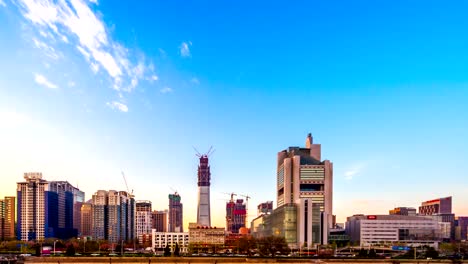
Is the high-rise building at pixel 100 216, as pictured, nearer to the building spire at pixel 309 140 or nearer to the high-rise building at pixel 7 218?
the high-rise building at pixel 7 218

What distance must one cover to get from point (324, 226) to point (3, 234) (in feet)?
474

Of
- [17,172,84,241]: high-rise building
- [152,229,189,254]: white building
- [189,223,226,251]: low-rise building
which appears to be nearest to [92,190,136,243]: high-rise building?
[17,172,84,241]: high-rise building

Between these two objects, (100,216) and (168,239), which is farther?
(100,216)

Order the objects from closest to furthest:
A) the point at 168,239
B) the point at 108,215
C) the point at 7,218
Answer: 1. the point at 168,239
2. the point at 7,218
3. the point at 108,215

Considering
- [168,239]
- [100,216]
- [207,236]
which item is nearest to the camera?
[207,236]

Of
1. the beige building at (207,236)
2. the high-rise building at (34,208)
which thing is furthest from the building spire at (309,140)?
the high-rise building at (34,208)

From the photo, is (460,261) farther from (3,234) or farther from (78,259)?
(3,234)

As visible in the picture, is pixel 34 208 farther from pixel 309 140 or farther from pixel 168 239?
pixel 309 140

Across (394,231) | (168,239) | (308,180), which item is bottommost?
(168,239)

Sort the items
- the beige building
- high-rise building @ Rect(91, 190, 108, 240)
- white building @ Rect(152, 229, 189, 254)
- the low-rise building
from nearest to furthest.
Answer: the low-rise building → the beige building → white building @ Rect(152, 229, 189, 254) → high-rise building @ Rect(91, 190, 108, 240)

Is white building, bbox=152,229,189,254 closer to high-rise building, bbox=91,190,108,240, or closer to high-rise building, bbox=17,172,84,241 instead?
high-rise building, bbox=91,190,108,240

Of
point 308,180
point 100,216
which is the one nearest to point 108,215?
point 100,216

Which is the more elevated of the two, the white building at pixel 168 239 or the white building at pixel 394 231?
the white building at pixel 394 231

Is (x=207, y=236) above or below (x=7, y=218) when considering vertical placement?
above
